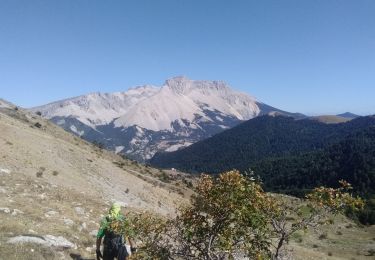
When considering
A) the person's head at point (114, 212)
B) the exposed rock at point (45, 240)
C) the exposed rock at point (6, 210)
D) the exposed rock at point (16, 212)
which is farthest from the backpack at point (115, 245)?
the exposed rock at point (6, 210)

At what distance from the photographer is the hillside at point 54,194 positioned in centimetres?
1957

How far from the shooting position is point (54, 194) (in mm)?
32250

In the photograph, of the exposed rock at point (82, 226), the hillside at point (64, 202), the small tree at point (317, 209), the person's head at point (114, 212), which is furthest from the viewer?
the exposed rock at point (82, 226)

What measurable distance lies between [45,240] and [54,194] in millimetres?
13996

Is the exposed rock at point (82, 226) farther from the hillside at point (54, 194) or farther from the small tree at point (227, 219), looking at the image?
the small tree at point (227, 219)

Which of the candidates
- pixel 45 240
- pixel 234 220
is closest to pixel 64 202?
pixel 45 240

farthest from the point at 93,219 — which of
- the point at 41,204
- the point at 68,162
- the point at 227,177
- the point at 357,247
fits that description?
the point at 357,247

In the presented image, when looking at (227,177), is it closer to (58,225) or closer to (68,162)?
(58,225)

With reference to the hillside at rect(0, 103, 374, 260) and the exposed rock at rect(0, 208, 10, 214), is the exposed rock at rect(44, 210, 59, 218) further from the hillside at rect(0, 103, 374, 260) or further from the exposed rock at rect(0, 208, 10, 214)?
the exposed rock at rect(0, 208, 10, 214)

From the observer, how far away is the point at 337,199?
38.1 feet

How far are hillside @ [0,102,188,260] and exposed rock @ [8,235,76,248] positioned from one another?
0.07m

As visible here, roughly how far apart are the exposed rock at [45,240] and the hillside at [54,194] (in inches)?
2.8

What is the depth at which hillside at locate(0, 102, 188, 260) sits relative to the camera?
19567mm

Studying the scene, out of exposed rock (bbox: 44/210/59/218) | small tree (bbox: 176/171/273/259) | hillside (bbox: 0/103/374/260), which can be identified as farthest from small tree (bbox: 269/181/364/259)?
exposed rock (bbox: 44/210/59/218)
